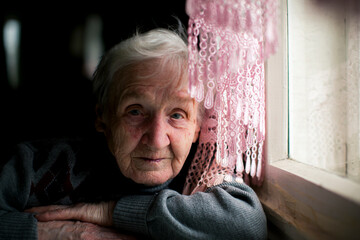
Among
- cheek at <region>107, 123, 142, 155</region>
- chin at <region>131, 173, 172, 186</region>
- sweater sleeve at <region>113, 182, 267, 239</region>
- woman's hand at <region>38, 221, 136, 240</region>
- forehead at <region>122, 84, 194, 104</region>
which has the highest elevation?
forehead at <region>122, 84, 194, 104</region>

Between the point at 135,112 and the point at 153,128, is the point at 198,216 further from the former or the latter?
the point at 135,112

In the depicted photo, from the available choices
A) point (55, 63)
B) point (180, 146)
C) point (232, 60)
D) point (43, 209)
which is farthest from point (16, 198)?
point (232, 60)

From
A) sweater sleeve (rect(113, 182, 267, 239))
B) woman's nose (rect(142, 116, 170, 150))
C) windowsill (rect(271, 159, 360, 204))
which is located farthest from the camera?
woman's nose (rect(142, 116, 170, 150))

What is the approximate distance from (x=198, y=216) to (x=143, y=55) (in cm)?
66

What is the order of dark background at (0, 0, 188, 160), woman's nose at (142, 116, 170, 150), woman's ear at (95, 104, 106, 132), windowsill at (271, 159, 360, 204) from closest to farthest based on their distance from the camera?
windowsill at (271, 159, 360, 204) < woman's nose at (142, 116, 170, 150) < woman's ear at (95, 104, 106, 132) < dark background at (0, 0, 188, 160)

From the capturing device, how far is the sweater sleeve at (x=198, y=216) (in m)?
0.75

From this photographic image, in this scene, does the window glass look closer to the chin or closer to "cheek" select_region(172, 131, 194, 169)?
"cheek" select_region(172, 131, 194, 169)

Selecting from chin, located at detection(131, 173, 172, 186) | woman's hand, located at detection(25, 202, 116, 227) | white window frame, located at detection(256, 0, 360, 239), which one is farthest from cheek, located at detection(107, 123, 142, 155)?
white window frame, located at detection(256, 0, 360, 239)

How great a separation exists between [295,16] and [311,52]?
0.17 metres

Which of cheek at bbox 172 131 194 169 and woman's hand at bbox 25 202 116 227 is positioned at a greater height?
cheek at bbox 172 131 194 169

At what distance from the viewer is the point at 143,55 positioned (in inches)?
38.5

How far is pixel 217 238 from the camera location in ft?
2.42

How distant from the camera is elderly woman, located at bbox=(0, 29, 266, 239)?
0.78 metres

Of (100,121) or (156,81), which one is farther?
(100,121)
